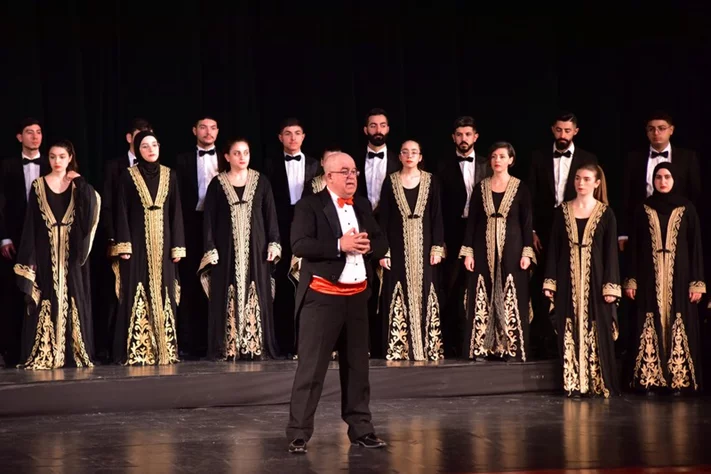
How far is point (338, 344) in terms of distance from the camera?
531 cm

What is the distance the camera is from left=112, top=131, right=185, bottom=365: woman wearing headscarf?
7277mm

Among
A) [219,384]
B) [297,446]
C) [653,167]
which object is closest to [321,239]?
[297,446]

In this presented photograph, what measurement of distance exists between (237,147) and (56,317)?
1.46m

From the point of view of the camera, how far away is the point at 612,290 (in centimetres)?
696

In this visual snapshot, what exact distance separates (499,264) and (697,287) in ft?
3.72

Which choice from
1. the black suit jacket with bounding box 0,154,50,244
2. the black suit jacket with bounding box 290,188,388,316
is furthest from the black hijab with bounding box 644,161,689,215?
the black suit jacket with bounding box 0,154,50,244

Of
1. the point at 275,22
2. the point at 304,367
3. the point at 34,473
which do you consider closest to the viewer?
the point at 34,473

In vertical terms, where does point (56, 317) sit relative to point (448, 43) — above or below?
below

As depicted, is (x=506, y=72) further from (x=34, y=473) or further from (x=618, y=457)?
(x=34, y=473)

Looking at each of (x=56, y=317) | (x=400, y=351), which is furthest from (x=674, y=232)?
(x=56, y=317)

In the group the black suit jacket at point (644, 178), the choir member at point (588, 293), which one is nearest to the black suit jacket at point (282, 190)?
the choir member at point (588, 293)

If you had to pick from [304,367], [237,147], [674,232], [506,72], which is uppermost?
[506,72]

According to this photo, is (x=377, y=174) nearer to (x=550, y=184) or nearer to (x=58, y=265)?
(x=550, y=184)

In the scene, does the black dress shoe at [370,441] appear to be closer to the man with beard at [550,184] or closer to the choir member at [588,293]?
the choir member at [588,293]
